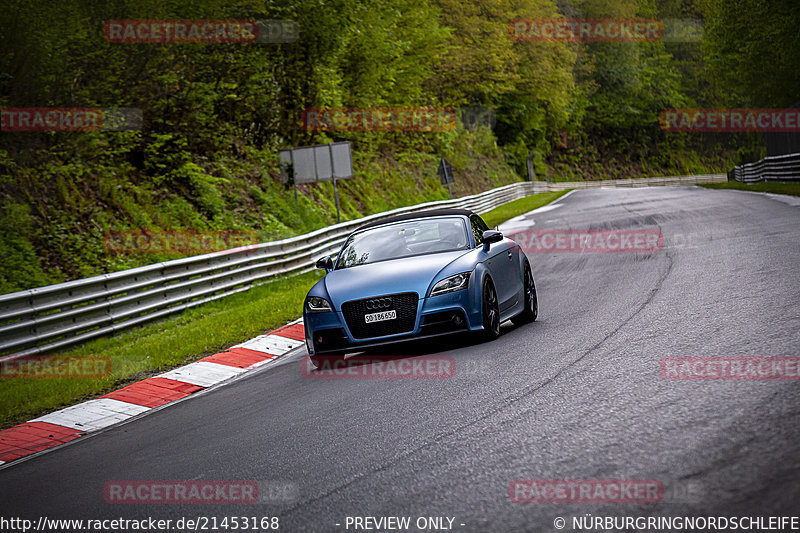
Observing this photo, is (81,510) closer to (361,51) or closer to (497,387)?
(497,387)

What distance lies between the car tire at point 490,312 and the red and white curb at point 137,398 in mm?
3039

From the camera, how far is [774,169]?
37375 mm

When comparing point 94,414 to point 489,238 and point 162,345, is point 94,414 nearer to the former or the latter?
point 162,345

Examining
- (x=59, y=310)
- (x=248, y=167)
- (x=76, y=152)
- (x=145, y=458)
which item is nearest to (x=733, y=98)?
(x=248, y=167)

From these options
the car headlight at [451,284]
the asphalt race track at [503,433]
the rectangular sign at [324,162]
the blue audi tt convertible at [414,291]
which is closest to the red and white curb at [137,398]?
the asphalt race track at [503,433]

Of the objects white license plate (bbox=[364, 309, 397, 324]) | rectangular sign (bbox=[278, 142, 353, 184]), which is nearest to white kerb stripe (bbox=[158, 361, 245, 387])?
white license plate (bbox=[364, 309, 397, 324])

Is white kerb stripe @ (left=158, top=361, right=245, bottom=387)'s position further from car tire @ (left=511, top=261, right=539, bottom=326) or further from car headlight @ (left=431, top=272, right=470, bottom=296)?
car tire @ (left=511, top=261, right=539, bottom=326)

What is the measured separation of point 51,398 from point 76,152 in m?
10.5

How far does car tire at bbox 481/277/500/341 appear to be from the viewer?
8.91 m

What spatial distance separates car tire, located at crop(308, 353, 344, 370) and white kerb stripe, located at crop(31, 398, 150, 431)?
1.84 meters

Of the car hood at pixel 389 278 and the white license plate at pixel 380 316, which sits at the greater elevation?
the car hood at pixel 389 278

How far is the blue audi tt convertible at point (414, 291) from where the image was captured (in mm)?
8641

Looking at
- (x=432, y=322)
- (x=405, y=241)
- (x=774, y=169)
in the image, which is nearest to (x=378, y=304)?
(x=432, y=322)

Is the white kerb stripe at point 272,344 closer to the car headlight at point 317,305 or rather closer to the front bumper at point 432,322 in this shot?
the car headlight at point 317,305
